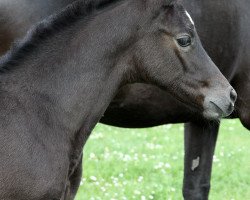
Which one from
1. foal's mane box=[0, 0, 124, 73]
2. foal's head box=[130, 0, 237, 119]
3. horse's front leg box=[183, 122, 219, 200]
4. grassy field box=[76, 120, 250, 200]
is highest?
foal's mane box=[0, 0, 124, 73]

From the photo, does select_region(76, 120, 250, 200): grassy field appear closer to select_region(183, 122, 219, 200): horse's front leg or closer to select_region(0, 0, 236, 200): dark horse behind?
select_region(183, 122, 219, 200): horse's front leg

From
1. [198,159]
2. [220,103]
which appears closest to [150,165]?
[198,159]

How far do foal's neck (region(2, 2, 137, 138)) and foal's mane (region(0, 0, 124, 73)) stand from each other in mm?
33

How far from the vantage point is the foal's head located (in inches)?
202

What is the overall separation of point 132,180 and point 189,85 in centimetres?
388

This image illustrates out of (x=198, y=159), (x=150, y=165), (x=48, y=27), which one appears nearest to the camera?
(x=48, y=27)

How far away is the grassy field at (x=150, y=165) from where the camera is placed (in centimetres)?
838

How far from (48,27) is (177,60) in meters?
0.89

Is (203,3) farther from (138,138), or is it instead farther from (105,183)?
(138,138)

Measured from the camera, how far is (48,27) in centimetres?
506

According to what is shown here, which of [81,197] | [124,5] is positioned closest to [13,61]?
[124,5]

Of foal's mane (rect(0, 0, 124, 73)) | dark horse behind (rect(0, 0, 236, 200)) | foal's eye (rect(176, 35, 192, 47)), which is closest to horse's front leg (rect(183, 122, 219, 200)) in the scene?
dark horse behind (rect(0, 0, 236, 200))

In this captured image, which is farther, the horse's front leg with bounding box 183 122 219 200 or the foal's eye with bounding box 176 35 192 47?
the horse's front leg with bounding box 183 122 219 200

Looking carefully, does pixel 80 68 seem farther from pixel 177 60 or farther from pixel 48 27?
pixel 177 60
